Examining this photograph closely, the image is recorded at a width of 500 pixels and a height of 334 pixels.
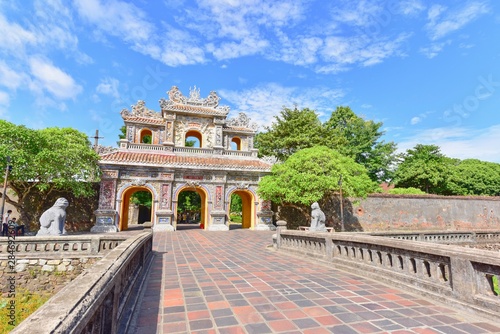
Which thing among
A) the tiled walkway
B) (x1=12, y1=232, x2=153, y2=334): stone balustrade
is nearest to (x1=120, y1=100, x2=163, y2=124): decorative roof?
the tiled walkway

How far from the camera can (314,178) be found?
1627 centimetres

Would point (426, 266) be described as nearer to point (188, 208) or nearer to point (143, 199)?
point (143, 199)

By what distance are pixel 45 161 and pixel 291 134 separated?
1914cm

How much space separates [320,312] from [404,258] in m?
2.22

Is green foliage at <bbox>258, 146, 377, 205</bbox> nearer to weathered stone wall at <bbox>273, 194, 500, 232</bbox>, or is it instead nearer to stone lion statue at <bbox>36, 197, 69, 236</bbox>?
weathered stone wall at <bbox>273, 194, 500, 232</bbox>

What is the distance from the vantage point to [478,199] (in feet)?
73.8

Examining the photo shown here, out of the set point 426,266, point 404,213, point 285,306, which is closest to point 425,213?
point 404,213

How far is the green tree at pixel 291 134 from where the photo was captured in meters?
25.5

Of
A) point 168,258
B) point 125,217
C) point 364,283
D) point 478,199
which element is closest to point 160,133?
point 125,217

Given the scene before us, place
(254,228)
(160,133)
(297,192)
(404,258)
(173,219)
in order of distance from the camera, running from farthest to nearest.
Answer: (160,133) → (254,228) → (173,219) → (297,192) → (404,258)

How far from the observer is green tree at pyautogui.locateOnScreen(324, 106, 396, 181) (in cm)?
2847

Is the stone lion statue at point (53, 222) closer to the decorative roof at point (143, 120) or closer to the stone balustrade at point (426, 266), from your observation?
the stone balustrade at point (426, 266)

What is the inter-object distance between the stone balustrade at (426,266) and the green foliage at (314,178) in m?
9.18

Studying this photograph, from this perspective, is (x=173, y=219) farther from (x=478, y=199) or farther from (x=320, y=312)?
(x=478, y=199)
